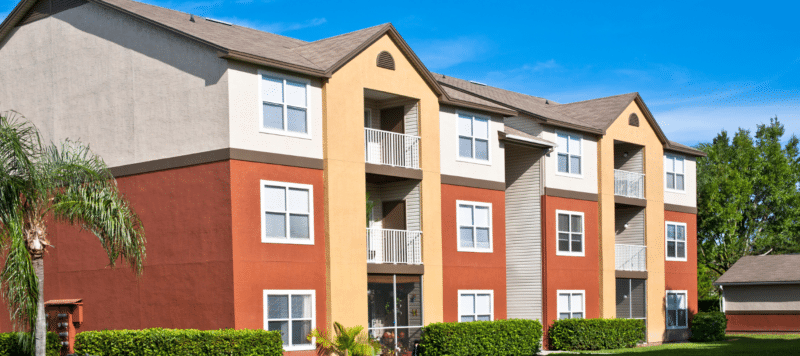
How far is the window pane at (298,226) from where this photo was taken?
77.6 feet

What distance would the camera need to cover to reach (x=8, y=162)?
19.8m

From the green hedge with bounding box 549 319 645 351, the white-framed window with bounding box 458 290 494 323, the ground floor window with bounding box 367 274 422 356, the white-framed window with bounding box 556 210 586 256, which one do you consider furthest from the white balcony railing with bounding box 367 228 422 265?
the white-framed window with bounding box 556 210 586 256

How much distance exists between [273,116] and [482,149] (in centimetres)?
917

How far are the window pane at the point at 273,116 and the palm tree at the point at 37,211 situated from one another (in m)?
4.57

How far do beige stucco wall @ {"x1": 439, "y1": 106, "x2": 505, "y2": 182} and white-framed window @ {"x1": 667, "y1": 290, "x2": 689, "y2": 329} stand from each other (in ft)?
42.9

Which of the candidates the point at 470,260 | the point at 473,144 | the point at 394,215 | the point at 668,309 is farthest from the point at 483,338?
the point at 668,309

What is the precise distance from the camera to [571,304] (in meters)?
33.7

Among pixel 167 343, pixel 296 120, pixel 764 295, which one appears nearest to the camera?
pixel 167 343

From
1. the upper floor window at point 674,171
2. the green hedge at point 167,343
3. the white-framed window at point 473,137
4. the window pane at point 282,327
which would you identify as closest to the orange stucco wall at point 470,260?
the white-framed window at point 473,137

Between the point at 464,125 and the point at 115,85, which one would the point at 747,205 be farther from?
the point at 115,85

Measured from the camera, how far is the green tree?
201ft

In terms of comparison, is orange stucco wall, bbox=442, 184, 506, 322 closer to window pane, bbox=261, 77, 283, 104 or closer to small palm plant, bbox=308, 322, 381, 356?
small palm plant, bbox=308, 322, 381, 356

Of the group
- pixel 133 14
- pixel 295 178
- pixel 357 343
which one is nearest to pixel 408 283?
pixel 357 343

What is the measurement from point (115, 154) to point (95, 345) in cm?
648
